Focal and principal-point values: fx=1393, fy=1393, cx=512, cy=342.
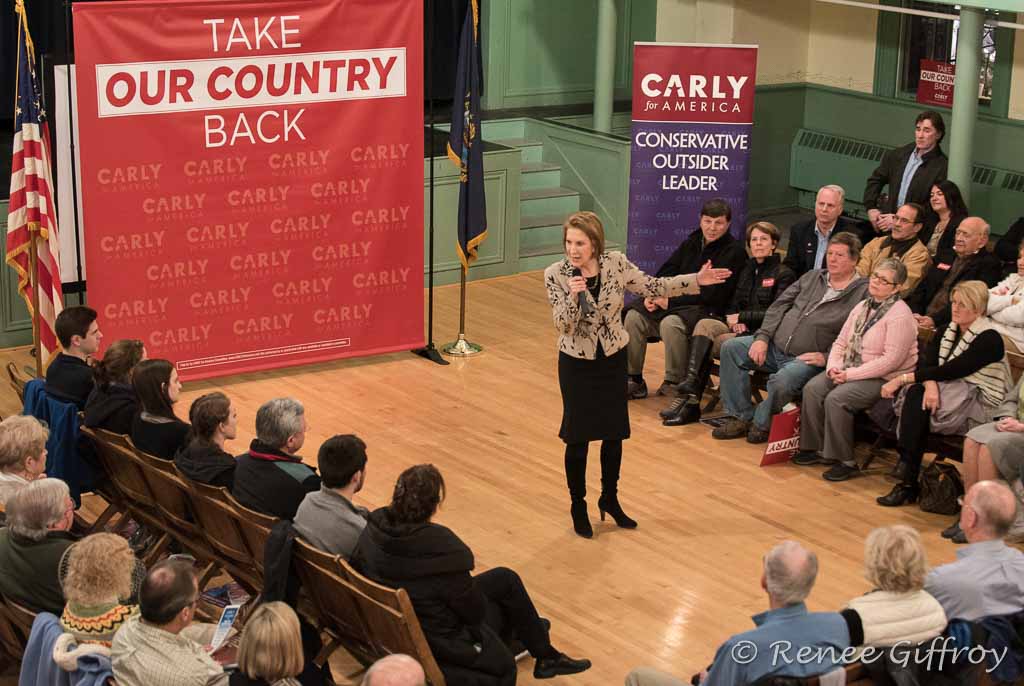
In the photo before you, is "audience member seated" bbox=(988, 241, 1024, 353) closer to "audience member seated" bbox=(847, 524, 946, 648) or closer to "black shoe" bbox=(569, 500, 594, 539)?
"black shoe" bbox=(569, 500, 594, 539)

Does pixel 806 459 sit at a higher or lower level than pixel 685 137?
lower

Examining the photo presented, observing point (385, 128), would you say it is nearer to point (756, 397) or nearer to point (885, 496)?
point (756, 397)

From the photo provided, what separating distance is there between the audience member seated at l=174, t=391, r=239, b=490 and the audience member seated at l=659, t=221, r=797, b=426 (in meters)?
3.18

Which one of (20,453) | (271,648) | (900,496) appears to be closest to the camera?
(271,648)

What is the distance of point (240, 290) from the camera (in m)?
8.17

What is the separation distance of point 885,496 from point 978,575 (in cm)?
244

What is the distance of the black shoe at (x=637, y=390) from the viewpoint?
8234 millimetres

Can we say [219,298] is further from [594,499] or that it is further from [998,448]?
[998,448]

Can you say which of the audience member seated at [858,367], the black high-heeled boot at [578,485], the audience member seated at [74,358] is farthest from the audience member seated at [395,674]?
the audience member seated at [858,367]

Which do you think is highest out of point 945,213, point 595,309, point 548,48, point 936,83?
point 548,48

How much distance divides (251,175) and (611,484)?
3.00 m

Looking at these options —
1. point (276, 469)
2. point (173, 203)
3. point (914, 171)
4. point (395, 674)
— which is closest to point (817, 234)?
point (914, 171)

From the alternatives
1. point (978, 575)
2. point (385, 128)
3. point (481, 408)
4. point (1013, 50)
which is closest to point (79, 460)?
point (481, 408)

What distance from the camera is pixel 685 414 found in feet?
25.7
